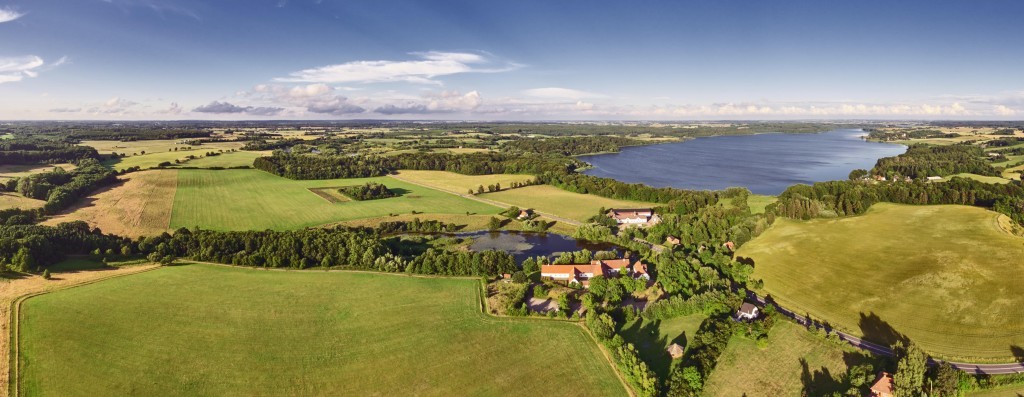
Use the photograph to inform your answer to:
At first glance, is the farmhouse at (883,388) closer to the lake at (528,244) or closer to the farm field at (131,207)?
the lake at (528,244)

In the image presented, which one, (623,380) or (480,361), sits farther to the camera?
(480,361)

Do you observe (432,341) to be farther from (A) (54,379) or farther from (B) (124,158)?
(B) (124,158)

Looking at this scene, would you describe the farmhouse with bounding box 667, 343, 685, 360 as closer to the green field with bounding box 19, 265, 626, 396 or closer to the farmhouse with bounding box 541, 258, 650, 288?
the green field with bounding box 19, 265, 626, 396

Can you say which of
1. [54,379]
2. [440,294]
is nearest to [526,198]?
[440,294]

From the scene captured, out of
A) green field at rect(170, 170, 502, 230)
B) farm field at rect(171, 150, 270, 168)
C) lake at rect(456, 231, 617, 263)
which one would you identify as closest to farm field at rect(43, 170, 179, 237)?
green field at rect(170, 170, 502, 230)

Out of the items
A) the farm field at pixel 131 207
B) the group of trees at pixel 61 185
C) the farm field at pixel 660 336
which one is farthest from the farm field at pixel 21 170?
the farm field at pixel 660 336

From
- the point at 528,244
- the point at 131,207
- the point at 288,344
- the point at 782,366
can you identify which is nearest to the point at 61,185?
the point at 131,207

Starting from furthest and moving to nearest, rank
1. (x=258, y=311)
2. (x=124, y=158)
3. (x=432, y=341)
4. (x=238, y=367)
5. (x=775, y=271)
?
(x=124, y=158)
(x=775, y=271)
(x=258, y=311)
(x=432, y=341)
(x=238, y=367)
